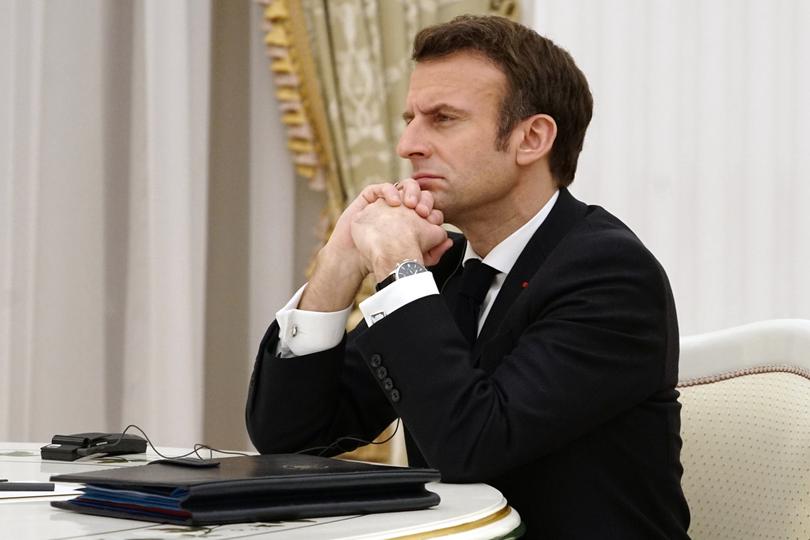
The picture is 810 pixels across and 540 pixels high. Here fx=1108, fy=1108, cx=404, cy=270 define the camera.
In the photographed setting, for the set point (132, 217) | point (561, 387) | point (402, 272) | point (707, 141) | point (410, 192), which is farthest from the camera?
point (132, 217)

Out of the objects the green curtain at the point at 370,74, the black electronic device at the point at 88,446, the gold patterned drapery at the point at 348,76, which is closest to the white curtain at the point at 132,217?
the gold patterned drapery at the point at 348,76

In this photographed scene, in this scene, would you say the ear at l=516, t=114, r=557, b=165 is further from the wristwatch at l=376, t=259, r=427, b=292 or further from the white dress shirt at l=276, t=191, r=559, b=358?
the wristwatch at l=376, t=259, r=427, b=292

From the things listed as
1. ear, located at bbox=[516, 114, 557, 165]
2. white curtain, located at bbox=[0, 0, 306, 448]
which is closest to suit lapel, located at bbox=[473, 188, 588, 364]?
ear, located at bbox=[516, 114, 557, 165]

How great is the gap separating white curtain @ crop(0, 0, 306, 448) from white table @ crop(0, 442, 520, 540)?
1.99m

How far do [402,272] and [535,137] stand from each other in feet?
1.46

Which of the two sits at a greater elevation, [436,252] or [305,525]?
[436,252]

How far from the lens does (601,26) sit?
3.09 metres

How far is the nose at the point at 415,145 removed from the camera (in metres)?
1.82

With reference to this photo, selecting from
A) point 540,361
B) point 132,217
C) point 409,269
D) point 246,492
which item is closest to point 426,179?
point 409,269

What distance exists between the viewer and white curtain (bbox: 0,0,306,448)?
3.04m

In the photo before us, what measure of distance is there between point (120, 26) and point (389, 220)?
1929 mm

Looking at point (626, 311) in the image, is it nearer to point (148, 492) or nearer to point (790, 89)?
point (148, 492)

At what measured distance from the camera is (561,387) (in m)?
1.43

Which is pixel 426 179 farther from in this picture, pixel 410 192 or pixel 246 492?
pixel 246 492
